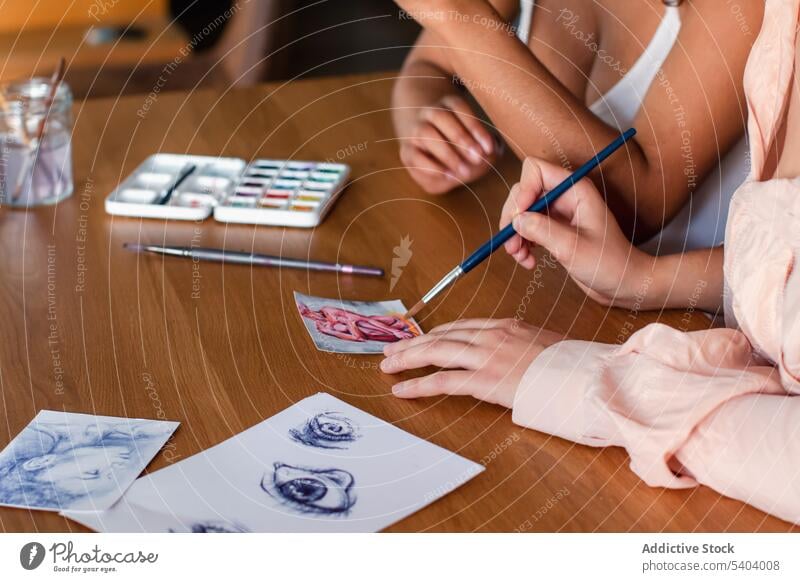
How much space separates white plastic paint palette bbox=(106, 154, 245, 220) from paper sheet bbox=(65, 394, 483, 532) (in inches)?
18.3

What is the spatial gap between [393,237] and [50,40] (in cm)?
163

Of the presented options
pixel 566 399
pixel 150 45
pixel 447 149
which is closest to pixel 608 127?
pixel 447 149

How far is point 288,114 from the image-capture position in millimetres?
1463

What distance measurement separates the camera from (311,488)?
0.74 metres

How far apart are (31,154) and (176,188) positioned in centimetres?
18

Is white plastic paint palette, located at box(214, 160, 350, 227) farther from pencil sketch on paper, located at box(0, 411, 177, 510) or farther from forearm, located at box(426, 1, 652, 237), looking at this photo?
pencil sketch on paper, located at box(0, 411, 177, 510)

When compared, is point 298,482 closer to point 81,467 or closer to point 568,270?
point 81,467

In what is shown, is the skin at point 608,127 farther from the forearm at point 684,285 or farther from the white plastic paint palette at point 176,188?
the white plastic paint palette at point 176,188

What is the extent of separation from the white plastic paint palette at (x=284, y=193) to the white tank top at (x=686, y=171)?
39 centimetres

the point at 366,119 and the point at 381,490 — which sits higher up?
the point at 366,119

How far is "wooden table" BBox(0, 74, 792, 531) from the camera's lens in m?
0.74

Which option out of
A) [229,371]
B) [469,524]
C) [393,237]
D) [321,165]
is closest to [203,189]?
[321,165]

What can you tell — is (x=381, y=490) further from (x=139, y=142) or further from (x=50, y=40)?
(x=50, y=40)

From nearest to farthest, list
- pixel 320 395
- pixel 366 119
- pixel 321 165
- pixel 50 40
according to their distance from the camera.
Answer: pixel 320 395, pixel 321 165, pixel 366 119, pixel 50 40
